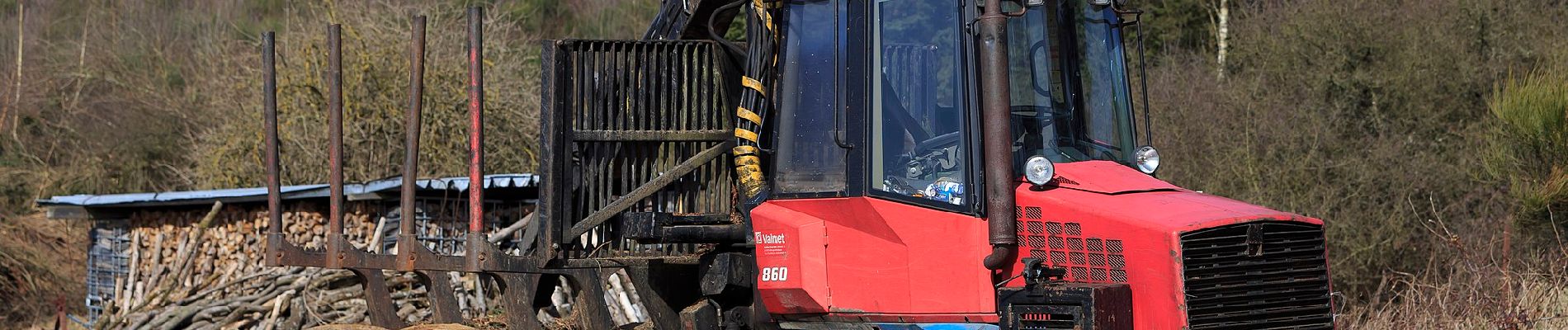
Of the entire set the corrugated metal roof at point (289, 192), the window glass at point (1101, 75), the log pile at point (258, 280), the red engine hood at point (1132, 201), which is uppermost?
the window glass at point (1101, 75)

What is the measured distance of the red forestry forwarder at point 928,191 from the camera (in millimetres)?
5418

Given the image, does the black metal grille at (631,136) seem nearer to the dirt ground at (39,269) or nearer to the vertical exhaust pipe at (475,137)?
the vertical exhaust pipe at (475,137)

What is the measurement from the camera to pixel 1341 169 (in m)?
14.2

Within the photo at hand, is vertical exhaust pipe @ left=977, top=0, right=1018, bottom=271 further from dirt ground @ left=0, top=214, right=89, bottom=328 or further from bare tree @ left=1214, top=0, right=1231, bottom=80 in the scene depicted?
dirt ground @ left=0, top=214, right=89, bottom=328

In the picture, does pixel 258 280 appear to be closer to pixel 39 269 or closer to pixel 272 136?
pixel 272 136

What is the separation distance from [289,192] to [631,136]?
616 cm

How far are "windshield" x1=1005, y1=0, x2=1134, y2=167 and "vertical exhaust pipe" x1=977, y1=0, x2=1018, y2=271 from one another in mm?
256

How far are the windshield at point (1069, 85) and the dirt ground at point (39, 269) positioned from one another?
44.7 ft

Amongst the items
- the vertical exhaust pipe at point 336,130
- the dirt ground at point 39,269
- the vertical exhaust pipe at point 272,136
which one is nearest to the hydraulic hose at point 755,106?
the vertical exhaust pipe at point 336,130

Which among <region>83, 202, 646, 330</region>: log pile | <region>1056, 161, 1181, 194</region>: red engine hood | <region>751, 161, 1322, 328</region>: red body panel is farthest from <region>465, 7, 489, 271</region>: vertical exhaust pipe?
<region>1056, 161, 1181, 194</region>: red engine hood

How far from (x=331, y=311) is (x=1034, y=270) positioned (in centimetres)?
785

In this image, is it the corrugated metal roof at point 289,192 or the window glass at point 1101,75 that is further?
the corrugated metal roof at point 289,192

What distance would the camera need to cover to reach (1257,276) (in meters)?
5.42

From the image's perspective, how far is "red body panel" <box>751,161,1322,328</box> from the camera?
536 centimetres
